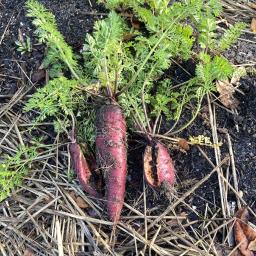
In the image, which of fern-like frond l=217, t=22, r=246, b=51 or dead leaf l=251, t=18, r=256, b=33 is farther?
dead leaf l=251, t=18, r=256, b=33

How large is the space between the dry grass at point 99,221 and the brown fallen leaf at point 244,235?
37 mm

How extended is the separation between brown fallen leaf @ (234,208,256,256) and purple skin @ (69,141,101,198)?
728mm

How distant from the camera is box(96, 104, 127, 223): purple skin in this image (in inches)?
105

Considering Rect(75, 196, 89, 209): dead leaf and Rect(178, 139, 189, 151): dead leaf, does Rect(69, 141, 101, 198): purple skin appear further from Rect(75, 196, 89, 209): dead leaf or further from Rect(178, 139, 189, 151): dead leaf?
Rect(178, 139, 189, 151): dead leaf

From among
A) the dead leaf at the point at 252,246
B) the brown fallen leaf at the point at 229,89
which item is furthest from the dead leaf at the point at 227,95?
the dead leaf at the point at 252,246

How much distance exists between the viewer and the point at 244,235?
264 centimetres

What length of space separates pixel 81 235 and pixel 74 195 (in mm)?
223

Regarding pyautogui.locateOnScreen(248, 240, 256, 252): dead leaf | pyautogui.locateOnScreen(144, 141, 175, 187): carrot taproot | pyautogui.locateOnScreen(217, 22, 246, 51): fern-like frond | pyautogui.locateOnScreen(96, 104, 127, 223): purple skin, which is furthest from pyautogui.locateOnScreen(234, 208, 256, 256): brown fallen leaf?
pyautogui.locateOnScreen(217, 22, 246, 51): fern-like frond

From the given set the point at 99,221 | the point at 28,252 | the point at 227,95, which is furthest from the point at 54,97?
the point at 227,95

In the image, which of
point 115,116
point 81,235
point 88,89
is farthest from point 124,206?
point 88,89

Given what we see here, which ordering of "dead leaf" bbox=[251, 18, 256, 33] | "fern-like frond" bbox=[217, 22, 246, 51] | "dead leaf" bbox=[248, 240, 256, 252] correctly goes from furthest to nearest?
"dead leaf" bbox=[251, 18, 256, 33] < "fern-like frond" bbox=[217, 22, 246, 51] < "dead leaf" bbox=[248, 240, 256, 252]

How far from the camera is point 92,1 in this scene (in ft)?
10.5

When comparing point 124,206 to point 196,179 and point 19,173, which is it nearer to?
point 196,179

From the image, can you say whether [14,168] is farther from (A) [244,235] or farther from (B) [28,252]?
(A) [244,235]
